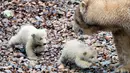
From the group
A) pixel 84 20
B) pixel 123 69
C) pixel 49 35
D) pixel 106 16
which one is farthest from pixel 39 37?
pixel 106 16

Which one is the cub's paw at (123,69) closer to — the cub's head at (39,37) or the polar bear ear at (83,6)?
the polar bear ear at (83,6)

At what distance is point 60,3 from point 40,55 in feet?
9.06

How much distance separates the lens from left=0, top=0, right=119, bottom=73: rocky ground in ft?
23.0

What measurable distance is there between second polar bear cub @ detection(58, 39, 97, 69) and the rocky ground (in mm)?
114

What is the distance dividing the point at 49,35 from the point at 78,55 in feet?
5.77

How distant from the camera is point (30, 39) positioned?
25.1 feet

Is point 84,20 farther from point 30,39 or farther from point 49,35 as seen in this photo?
point 49,35

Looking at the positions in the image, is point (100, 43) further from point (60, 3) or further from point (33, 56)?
point (60, 3)

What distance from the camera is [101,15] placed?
6273 mm

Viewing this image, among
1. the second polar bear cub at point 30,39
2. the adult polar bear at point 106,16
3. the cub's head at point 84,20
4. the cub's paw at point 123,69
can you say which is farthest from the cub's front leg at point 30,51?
the cub's paw at point 123,69

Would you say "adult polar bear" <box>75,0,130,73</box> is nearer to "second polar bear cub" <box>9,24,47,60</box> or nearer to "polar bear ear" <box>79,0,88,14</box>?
"polar bear ear" <box>79,0,88,14</box>

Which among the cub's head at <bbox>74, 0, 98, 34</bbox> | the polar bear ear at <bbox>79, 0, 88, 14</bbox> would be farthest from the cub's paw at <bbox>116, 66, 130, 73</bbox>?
the polar bear ear at <bbox>79, 0, 88, 14</bbox>

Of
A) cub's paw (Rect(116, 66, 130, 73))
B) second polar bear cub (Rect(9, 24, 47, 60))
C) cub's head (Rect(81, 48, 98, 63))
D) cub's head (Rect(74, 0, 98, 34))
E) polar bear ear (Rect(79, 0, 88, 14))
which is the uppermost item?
polar bear ear (Rect(79, 0, 88, 14))

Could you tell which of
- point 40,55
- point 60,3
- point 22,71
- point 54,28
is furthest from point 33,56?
point 60,3
